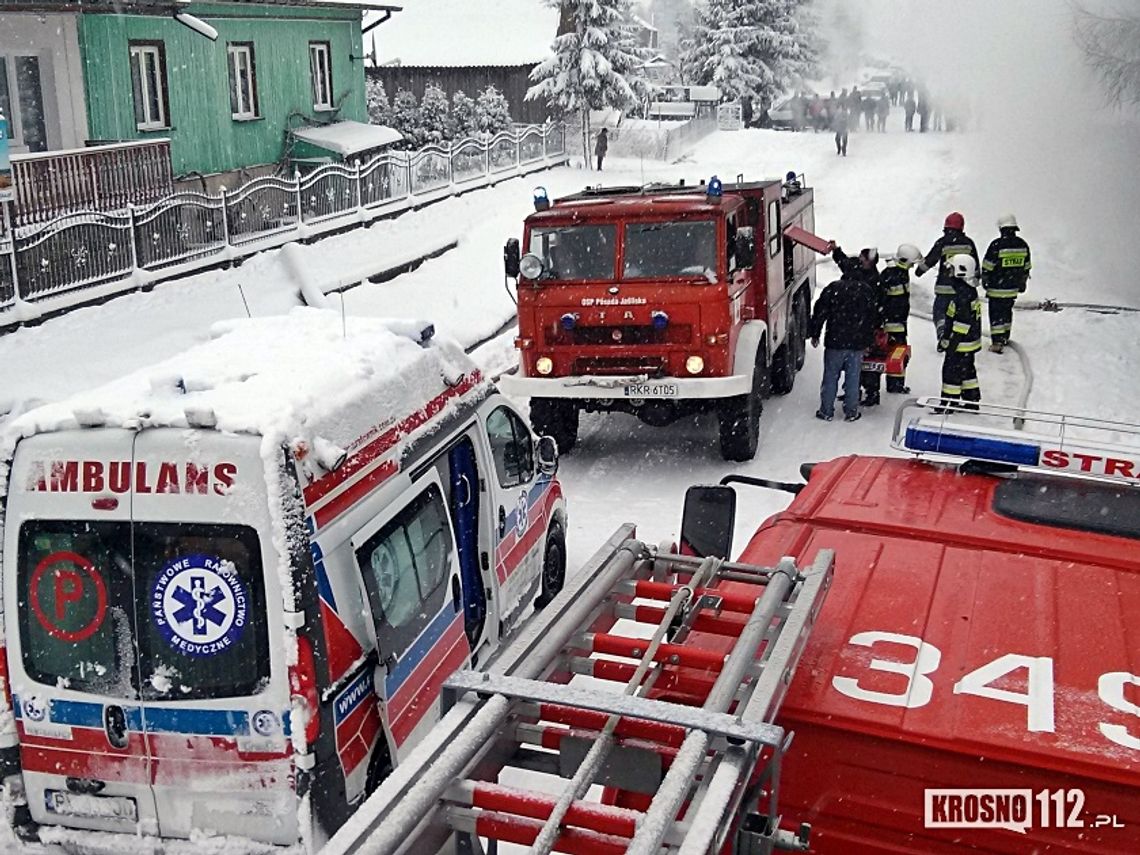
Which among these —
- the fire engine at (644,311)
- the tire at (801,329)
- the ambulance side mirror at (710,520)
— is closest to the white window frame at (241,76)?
the tire at (801,329)

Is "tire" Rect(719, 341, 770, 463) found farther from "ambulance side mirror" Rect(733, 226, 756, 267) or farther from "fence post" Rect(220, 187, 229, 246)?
"fence post" Rect(220, 187, 229, 246)

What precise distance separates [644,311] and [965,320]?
3261mm

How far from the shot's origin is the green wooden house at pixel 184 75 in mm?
18875

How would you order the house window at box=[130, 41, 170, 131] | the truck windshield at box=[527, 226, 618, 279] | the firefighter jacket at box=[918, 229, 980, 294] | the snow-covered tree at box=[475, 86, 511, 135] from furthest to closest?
the snow-covered tree at box=[475, 86, 511, 135], the house window at box=[130, 41, 170, 131], the firefighter jacket at box=[918, 229, 980, 294], the truck windshield at box=[527, 226, 618, 279]

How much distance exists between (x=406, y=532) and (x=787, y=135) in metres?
37.4

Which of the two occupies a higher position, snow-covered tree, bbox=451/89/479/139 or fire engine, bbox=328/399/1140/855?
snow-covered tree, bbox=451/89/479/139

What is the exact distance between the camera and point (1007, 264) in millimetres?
13234

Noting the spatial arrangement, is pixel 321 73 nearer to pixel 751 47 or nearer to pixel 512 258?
pixel 512 258

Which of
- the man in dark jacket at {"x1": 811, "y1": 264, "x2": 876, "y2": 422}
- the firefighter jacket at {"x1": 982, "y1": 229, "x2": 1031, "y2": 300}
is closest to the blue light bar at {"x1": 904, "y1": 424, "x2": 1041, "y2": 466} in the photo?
the man in dark jacket at {"x1": 811, "y1": 264, "x2": 876, "y2": 422}

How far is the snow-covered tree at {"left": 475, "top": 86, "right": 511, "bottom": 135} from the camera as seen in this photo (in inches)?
1315

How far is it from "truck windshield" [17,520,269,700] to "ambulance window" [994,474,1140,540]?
110 inches

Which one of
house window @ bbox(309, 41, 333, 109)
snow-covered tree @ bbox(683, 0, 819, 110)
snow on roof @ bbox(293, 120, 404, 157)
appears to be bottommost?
snow on roof @ bbox(293, 120, 404, 157)

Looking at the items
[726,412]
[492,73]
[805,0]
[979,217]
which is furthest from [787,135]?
[726,412]

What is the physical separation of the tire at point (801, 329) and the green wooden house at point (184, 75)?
10.3 meters
